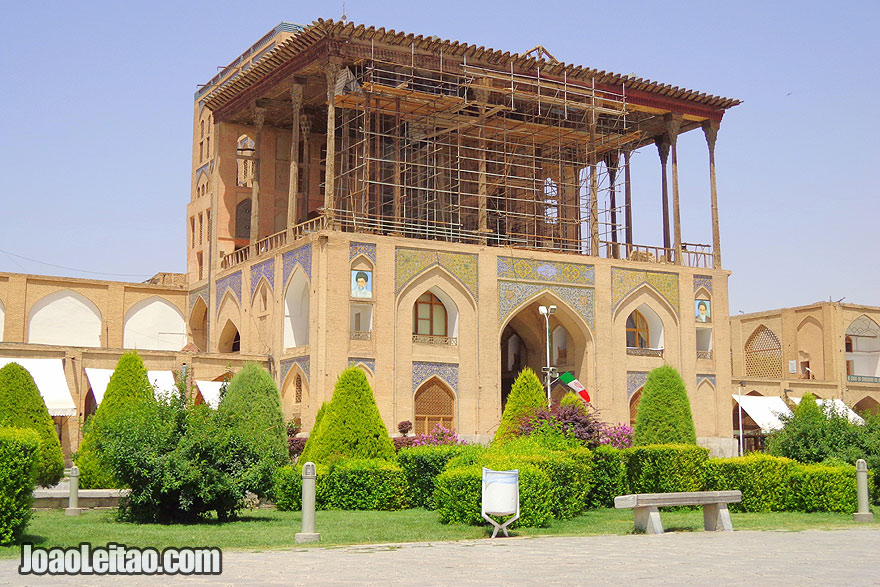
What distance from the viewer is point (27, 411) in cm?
1869

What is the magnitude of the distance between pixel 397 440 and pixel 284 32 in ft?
68.9

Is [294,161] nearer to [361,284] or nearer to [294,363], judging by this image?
[361,284]

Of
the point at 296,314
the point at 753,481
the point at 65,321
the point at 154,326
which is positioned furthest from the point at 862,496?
the point at 65,321

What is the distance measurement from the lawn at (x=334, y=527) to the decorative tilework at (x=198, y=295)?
21.2 meters

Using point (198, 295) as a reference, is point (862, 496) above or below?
below

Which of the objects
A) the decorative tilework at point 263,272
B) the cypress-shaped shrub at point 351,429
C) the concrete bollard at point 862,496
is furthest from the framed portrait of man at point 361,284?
the concrete bollard at point 862,496

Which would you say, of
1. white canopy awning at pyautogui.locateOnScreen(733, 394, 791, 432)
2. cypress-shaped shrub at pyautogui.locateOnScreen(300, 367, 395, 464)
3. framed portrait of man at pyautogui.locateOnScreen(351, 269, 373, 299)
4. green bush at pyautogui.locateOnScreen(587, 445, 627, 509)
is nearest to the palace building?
framed portrait of man at pyautogui.locateOnScreen(351, 269, 373, 299)

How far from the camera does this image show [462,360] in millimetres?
31203

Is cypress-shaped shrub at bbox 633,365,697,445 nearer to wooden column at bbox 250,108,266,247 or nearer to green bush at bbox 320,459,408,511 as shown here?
green bush at bbox 320,459,408,511

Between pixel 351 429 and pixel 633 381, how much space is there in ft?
53.2

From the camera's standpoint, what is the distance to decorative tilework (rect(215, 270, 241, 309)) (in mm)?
34281

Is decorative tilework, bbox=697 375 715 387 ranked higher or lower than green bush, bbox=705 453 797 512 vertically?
higher

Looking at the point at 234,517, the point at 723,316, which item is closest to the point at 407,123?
the point at 723,316

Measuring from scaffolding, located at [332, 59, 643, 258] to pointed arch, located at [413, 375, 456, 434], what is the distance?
4.46 meters
